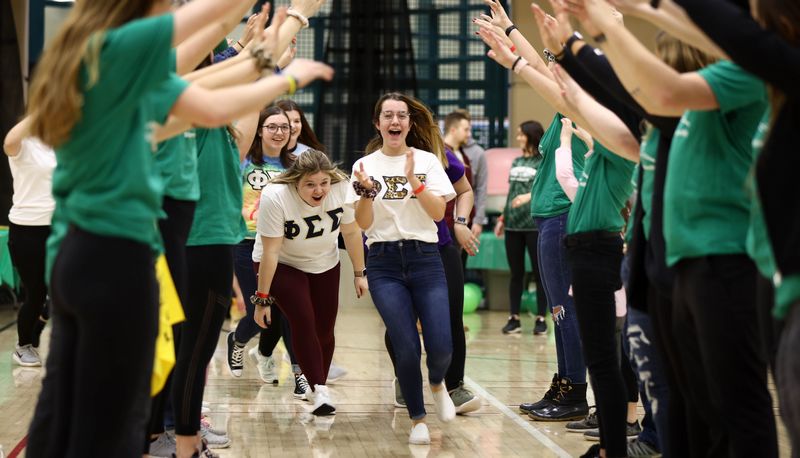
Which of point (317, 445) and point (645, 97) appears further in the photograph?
point (317, 445)

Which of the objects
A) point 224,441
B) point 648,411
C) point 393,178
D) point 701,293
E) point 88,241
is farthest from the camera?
point 393,178

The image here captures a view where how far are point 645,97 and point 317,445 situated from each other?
Answer: 263cm

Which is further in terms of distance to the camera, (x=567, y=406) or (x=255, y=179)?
(x=255, y=179)

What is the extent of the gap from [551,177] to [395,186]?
98 centimetres

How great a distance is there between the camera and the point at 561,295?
535 centimetres

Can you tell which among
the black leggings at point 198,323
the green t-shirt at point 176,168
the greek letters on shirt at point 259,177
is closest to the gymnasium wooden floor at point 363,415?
the black leggings at point 198,323

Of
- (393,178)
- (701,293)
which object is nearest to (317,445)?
(393,178)

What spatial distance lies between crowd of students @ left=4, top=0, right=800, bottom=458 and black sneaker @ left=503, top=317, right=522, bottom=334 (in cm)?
443

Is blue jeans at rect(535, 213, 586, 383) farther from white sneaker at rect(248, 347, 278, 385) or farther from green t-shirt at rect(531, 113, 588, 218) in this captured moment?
white sneaker at rect(248, 347, 278, 385)

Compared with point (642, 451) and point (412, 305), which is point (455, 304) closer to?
point (412, 305)

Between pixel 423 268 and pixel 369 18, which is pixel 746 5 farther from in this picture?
pixel 369 18

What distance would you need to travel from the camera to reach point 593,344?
3.72 meters

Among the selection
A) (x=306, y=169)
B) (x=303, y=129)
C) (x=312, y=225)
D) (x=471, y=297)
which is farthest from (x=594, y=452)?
(x=471, y=297)

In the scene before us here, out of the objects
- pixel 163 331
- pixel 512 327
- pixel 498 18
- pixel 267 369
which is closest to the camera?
pixel 163 331
